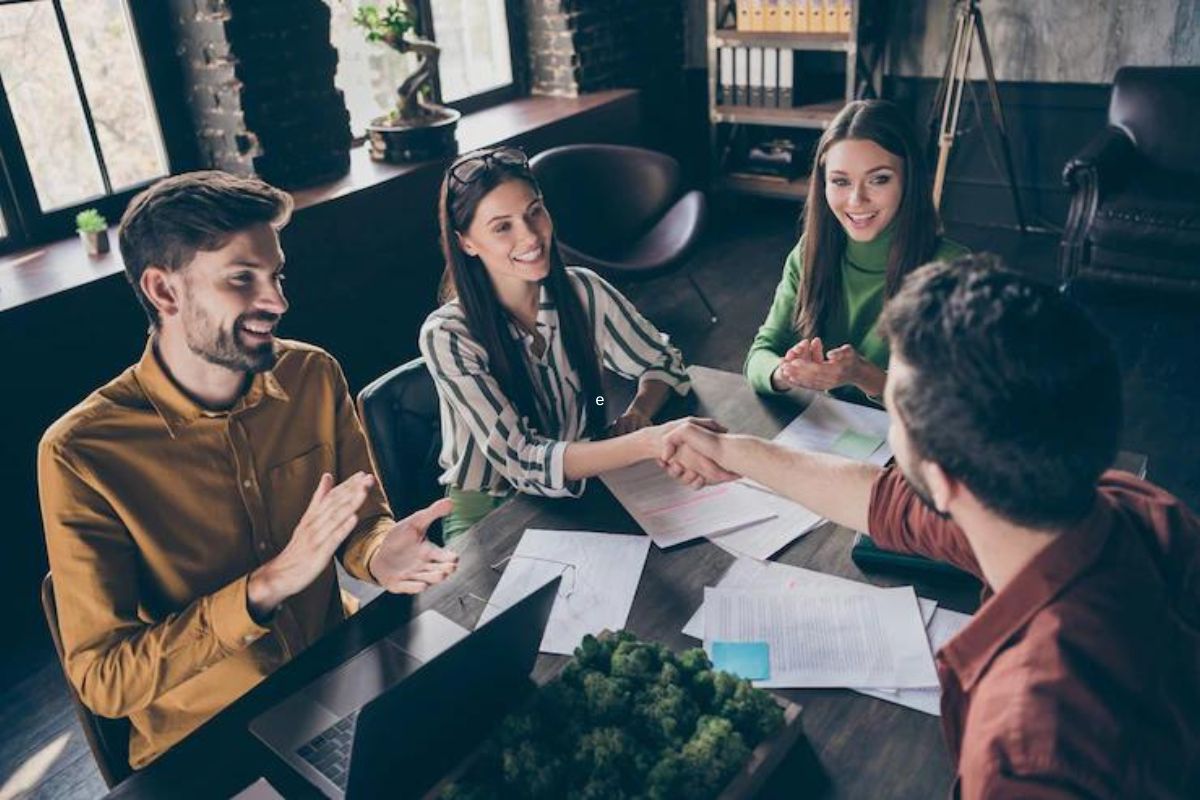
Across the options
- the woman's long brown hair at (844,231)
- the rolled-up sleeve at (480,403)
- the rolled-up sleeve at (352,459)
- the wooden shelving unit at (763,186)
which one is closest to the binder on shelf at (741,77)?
the wooden shelving unit at (763,186)

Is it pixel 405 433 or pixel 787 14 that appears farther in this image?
pixel 787 14

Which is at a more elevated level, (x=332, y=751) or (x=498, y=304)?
(x=498, y=304)

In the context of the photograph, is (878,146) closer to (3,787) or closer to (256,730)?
(256,730)

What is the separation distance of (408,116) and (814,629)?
3.13 meters

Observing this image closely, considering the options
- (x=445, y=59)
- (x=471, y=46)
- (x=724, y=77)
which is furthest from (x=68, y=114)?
(x=724, y=77)

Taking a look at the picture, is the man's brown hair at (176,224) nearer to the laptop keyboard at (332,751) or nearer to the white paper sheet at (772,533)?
the laptop keyboard at (332,751)

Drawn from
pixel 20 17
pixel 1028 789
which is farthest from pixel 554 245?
pixel 20 17

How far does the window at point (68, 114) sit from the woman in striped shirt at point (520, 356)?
181cm

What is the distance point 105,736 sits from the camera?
1481mm

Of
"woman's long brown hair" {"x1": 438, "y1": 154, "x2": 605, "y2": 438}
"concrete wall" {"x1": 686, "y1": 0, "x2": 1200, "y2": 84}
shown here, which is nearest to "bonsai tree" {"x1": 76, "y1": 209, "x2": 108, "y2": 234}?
"woman's long brown hair" {"x1": 438, "y1": 154, "x2": 605, "y2": 438}

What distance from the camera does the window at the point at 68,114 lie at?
3061 millimetres

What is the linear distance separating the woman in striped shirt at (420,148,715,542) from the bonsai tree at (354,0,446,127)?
193 cm

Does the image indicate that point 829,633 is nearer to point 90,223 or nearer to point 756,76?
point 90,223

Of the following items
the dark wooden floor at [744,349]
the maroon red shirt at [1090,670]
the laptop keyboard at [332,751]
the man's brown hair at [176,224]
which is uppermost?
the man's brown hair at [176,224]
